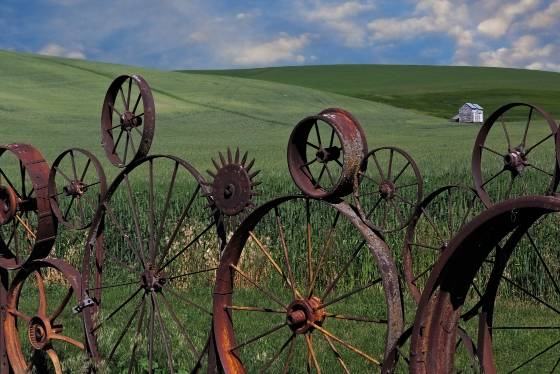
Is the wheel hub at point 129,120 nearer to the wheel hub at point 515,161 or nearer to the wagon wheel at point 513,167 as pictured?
the wagon wheel at point 513,167

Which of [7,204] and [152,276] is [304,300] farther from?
[7,204]

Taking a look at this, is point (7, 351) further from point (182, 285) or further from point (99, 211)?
point (182, 285)

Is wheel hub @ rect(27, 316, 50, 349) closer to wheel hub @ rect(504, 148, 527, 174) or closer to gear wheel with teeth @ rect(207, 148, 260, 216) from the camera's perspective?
gear wheel with teeth @ rect(207, 148, 260, 216)

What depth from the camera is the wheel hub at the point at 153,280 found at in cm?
371

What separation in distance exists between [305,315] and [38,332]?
1963 mm

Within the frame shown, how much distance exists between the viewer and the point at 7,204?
4.20 m

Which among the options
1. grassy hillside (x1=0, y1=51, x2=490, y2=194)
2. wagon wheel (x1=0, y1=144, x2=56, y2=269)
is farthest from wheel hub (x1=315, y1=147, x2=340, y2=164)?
grassy hillside (x1=0, y1=51, x2=490, y2=194)

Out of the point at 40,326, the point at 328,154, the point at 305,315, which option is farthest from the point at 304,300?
the point at 40,326

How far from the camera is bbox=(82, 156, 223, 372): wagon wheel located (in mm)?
3736

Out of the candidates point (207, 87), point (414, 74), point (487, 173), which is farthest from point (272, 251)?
point (414, 74)

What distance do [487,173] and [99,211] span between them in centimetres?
923

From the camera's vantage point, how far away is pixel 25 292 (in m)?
8.02

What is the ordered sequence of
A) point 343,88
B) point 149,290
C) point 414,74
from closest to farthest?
point 149,290 → point 343,88 → point 414,74

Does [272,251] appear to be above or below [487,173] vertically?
below
